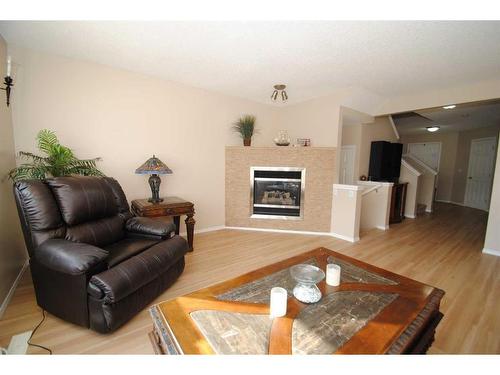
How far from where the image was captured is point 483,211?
5594 millimetres

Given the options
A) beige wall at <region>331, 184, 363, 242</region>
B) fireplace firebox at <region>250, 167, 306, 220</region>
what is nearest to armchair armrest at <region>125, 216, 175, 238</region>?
fireplace firebox at <region>250, 167, 306, 220</region>

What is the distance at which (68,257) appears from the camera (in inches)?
54.5

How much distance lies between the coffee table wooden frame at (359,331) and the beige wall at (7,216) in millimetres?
1713

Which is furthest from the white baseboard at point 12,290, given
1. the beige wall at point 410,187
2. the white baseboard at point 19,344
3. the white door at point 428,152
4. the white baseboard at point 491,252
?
the white door at point 428,152

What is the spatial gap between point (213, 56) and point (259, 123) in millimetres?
1912

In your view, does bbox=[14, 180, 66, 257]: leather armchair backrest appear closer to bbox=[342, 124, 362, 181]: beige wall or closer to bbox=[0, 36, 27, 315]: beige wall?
bbox=[0, 36, 27, 315]: beige wall

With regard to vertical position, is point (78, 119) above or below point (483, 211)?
above

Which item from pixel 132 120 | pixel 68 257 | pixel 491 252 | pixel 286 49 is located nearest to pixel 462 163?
pixel 491 252

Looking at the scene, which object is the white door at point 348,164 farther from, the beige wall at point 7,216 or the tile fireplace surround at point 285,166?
the beige wall at point 7,216

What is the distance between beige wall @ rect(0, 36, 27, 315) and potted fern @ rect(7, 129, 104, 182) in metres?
0.10

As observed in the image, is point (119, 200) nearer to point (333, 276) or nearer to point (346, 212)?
point (333, 276)

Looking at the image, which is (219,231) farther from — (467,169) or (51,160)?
(467,169)

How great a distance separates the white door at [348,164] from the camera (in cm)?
444
